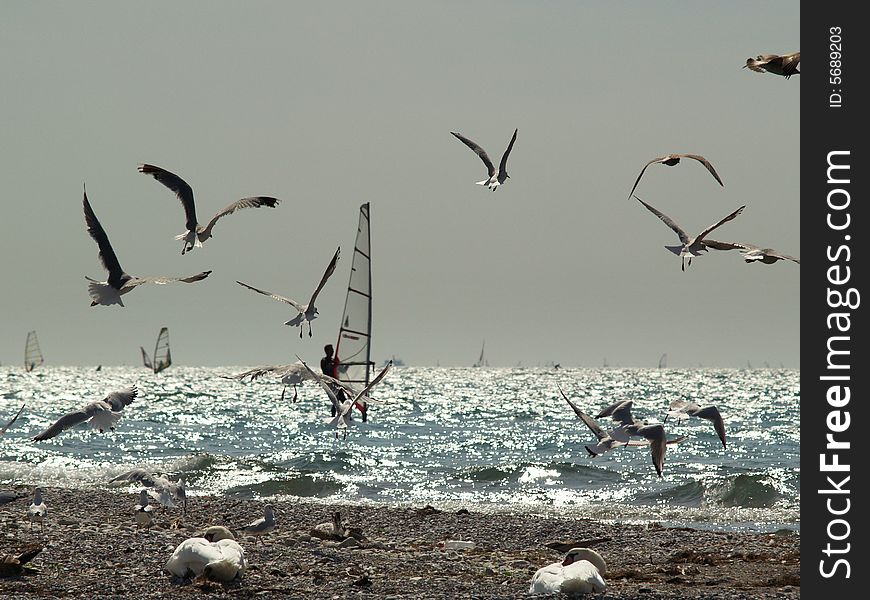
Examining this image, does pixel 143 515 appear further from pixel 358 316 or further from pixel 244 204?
pixel 358 316

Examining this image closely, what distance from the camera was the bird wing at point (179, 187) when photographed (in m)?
12.1

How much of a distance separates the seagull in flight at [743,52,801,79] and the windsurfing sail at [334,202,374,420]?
991 inches

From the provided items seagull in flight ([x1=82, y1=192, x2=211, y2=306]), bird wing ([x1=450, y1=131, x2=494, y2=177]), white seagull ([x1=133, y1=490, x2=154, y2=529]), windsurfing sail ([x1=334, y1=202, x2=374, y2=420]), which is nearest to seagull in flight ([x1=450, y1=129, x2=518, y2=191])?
bird wing ([x1=450, y1=131, x2=494, y2=177])

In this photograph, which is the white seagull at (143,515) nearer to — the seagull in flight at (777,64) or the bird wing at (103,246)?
the bird wing at (103,246)

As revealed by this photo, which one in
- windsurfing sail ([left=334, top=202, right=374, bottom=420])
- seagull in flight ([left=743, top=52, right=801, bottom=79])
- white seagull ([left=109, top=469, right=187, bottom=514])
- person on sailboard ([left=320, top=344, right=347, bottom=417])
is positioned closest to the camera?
seagull in flight ([left=743, top=52, right=801, bottom=79])

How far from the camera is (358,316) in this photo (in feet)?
113

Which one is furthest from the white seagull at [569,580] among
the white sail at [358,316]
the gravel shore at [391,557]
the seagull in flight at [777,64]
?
the white sail at [358,316]

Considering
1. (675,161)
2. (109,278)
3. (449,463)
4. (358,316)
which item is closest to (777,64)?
(675,161)

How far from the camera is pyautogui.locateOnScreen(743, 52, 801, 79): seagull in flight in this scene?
895 cm

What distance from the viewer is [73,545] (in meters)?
11.7

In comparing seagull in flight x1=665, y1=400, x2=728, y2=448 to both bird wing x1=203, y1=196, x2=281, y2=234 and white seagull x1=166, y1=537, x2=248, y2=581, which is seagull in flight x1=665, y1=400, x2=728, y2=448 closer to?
white seagull x1=166, y1=537, x2=248, y2=581

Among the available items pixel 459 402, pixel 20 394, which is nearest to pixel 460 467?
pixel 459 402
